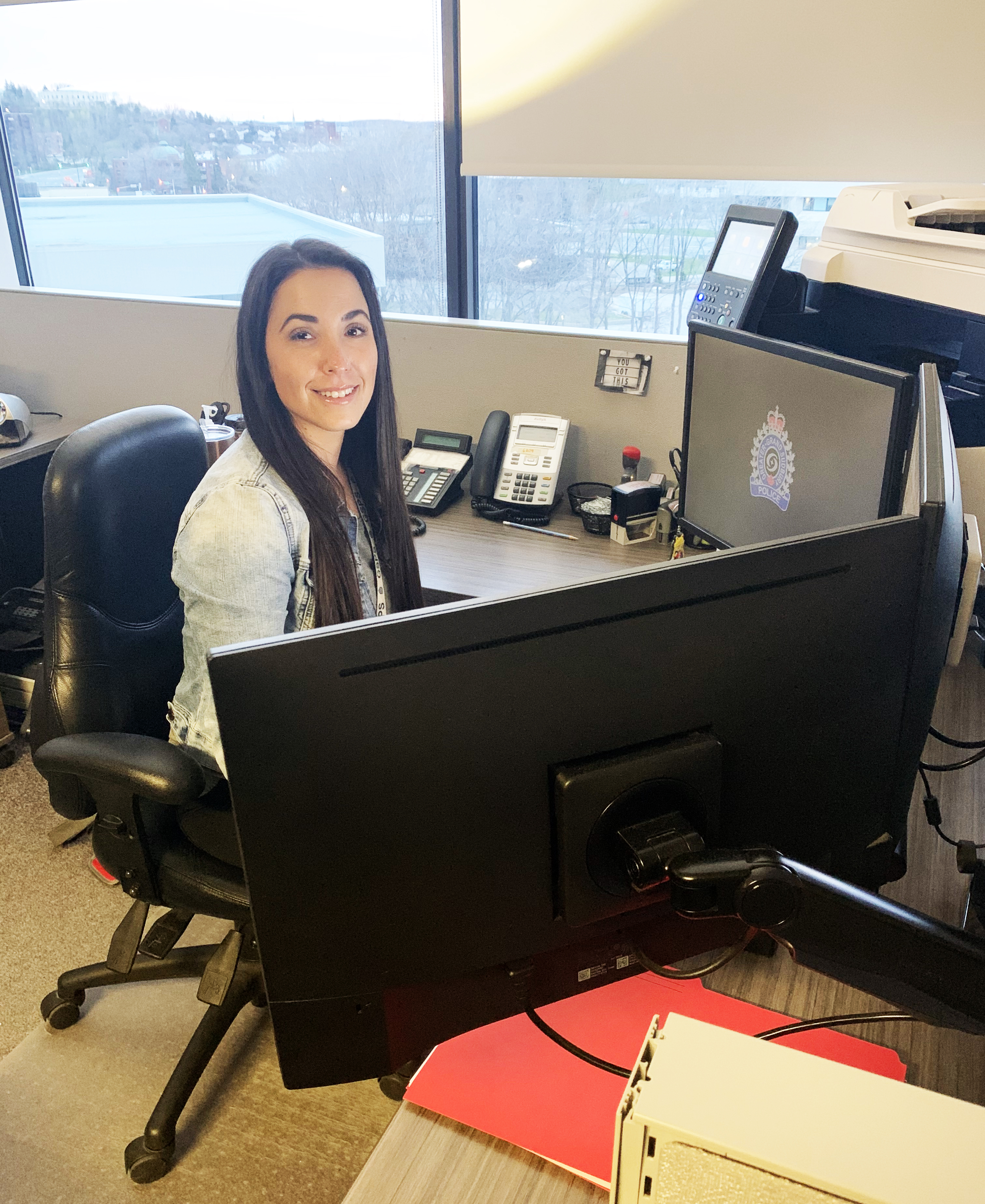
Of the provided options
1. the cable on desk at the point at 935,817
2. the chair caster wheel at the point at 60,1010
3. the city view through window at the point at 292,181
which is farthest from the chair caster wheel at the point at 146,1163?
Answer: the city view through window at the point at 292,181

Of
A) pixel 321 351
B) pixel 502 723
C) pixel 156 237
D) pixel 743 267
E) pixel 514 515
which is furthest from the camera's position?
pixel 156 237

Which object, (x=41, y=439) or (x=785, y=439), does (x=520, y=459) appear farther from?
(x=41, y=439)

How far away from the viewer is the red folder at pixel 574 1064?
71 cm

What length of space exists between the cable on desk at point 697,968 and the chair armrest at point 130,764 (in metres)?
0.76

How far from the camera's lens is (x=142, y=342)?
2.62 metres

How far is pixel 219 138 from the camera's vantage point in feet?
10.1

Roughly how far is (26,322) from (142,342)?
0.43 metres

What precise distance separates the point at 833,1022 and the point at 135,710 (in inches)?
42.4

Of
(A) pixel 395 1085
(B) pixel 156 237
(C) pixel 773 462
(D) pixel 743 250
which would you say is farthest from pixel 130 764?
(B) pixel 156 237

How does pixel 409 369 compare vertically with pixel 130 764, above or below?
above

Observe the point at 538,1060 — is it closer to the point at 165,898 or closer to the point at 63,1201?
the point at 165,898

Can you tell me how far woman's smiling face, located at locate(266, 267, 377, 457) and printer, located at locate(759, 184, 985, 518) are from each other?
71cm

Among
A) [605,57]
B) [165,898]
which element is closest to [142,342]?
[605,57]

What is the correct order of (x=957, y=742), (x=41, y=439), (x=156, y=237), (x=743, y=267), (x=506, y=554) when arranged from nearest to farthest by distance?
(x=957, y=742), (x=743, y=267), (x=506, y=554), (x=41, y=439), (x=156, y=237)
